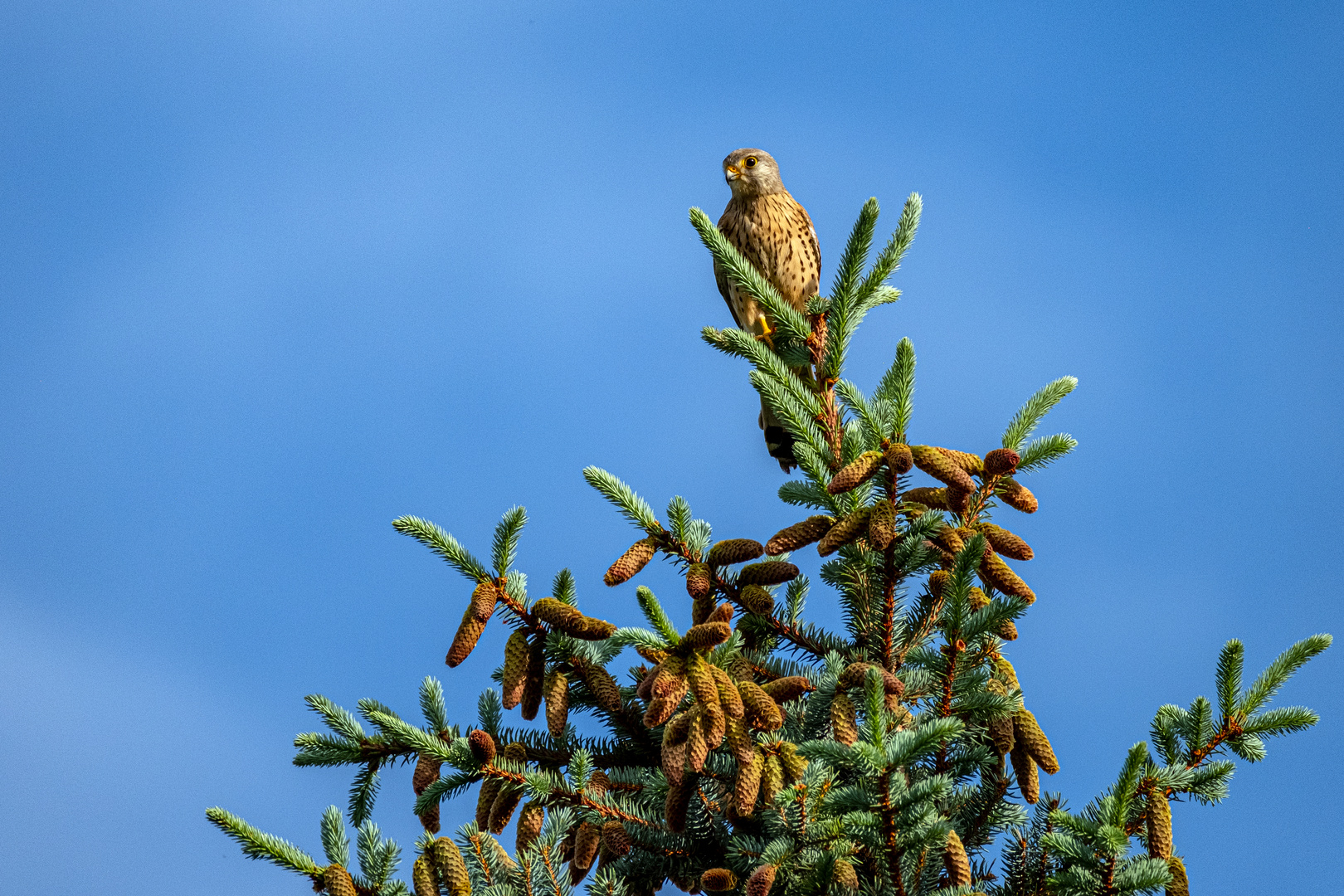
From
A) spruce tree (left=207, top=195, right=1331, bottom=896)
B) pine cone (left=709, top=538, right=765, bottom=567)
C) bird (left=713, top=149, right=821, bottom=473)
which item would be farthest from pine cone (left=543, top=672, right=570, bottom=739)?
bird (left=713, top=149, right=821, bottom=473)

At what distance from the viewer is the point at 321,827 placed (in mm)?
2311

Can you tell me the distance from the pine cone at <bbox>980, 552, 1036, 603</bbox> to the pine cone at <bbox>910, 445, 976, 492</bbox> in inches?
6.6

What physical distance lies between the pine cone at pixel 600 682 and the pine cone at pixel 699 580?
0.98ft

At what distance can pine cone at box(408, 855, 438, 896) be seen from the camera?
2131 millimetres

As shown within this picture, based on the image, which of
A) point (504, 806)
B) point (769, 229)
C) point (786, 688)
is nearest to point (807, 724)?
point (786, 688)

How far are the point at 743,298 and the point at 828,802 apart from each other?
14.3 feet

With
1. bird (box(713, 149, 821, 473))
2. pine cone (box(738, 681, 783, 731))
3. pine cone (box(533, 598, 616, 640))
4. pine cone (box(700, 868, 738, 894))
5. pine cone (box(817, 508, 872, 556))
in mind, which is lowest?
pine cone (box(700, 868, 738, 894))

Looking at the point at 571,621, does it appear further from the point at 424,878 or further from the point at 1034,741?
the point at 1034,741

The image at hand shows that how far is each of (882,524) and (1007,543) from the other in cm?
29

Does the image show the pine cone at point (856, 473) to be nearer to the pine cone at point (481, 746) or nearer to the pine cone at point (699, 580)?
A: the pine cone at point (699, 580)

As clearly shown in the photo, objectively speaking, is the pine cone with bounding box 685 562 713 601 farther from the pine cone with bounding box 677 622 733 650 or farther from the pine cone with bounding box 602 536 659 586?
the pine cone with bounding box 677 622 733 650

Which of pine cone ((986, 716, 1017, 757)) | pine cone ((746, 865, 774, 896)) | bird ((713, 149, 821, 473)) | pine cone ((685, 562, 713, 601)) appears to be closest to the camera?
pine cone ((746, 865, 774, 896))

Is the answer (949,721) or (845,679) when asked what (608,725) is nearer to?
(845,679)

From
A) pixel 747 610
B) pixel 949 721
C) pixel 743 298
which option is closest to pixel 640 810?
pixel 747 610
